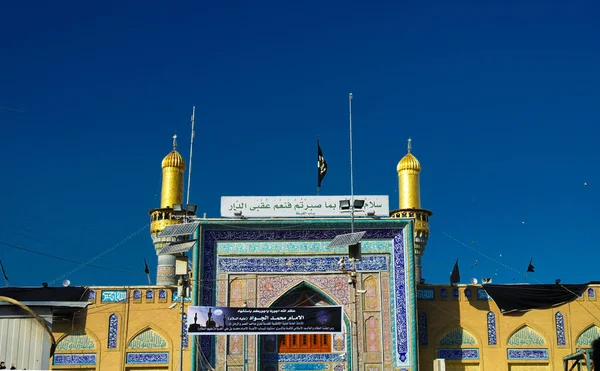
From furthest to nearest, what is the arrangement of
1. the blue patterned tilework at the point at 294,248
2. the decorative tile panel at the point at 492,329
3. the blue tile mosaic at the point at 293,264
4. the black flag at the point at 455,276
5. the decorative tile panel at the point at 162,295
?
1. the black flag at the point at 455,276
2. the decorative tile panel at the point at 162,295
3. the decorative tile panel at the point at 492,329
4. the blue patterned tilework at the point at 294,248
5. the blue tile mosaic at the point at 293,264

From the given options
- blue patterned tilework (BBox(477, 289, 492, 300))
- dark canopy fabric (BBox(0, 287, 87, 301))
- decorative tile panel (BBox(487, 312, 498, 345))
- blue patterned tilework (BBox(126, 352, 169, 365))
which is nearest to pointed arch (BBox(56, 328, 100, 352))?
dark canopy fabric (BBox(0, 287, 87, 301))

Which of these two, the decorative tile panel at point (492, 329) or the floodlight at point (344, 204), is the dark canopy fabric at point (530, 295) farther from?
the floodlight at point (344, 204)

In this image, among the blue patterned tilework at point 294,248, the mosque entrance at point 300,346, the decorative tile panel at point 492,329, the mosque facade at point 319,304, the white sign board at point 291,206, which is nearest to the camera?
the mosque facade at point 319,304

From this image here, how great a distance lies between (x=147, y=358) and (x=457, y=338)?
974 centimetres

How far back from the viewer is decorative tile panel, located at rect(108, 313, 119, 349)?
27.3 m

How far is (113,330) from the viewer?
27.4 metres

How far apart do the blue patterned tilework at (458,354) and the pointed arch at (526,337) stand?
1.11m

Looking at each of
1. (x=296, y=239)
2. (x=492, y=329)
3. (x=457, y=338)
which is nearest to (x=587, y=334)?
(x=492, y=329)

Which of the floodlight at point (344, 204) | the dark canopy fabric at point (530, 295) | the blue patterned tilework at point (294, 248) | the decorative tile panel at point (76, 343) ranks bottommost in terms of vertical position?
the decorative tile panel at point (76, 343)

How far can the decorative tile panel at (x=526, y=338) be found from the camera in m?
27.3

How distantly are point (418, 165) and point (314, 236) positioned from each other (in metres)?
9.68

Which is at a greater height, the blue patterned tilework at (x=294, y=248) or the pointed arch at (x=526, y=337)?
the blue patterned tilework at (x=294, y=248)

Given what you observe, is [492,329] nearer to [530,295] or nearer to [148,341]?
[530,295]

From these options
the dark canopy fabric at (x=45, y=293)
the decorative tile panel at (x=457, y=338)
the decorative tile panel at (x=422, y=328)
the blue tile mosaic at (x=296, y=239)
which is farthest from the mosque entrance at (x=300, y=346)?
the dark canopy fabric at (x=45, y=293)
